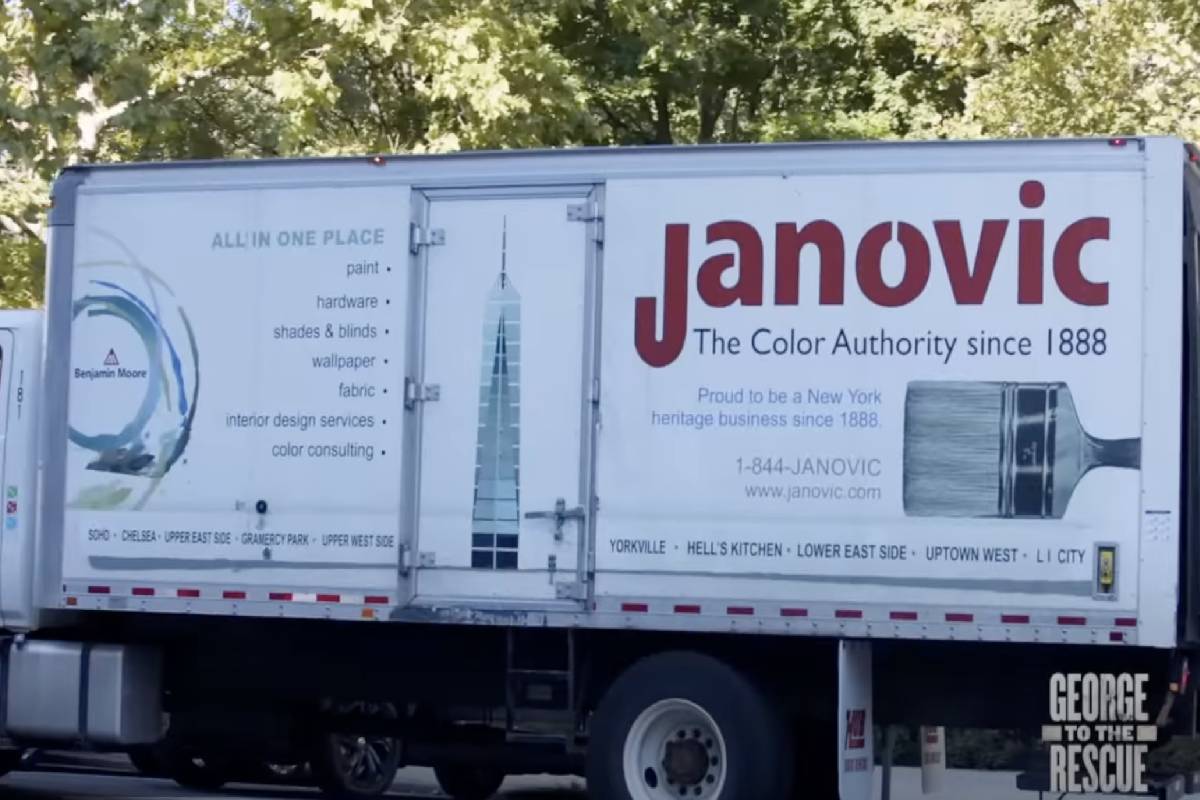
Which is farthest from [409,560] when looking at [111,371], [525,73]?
[525,73]

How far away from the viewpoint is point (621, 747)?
9.81 m

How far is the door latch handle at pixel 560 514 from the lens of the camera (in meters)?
9.92

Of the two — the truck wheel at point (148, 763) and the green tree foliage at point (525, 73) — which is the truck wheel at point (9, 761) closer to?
the truck wheel at point (148, 763)

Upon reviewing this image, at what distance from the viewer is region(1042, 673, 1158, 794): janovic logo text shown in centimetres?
933

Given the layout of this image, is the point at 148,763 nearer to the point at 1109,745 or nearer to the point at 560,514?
the point at 560,514

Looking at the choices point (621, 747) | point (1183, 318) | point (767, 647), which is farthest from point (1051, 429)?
point (621, 747)

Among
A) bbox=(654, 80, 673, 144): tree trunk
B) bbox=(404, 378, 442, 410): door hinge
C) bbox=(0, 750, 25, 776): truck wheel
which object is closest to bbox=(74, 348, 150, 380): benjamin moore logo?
bbox=(404, 378, 442, 410): door hinge

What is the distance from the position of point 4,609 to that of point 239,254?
97.3 inches

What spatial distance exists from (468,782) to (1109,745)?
196 inches

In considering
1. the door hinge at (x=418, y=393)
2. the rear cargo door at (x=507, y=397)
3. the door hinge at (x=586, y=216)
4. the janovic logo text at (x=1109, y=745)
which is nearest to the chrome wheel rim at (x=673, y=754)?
the rear cargo door at (x=507, y=397)

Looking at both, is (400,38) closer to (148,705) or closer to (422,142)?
(422,142)

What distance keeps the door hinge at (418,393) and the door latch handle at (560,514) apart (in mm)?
862

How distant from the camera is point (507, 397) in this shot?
33.2 feet

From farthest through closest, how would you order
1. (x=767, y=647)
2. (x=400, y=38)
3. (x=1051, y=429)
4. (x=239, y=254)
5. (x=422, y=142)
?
(x=422, y=142)
(x=400, y=38)
(x=239, y=254)
(x=767, y=647)
(x=1051, y=429)
